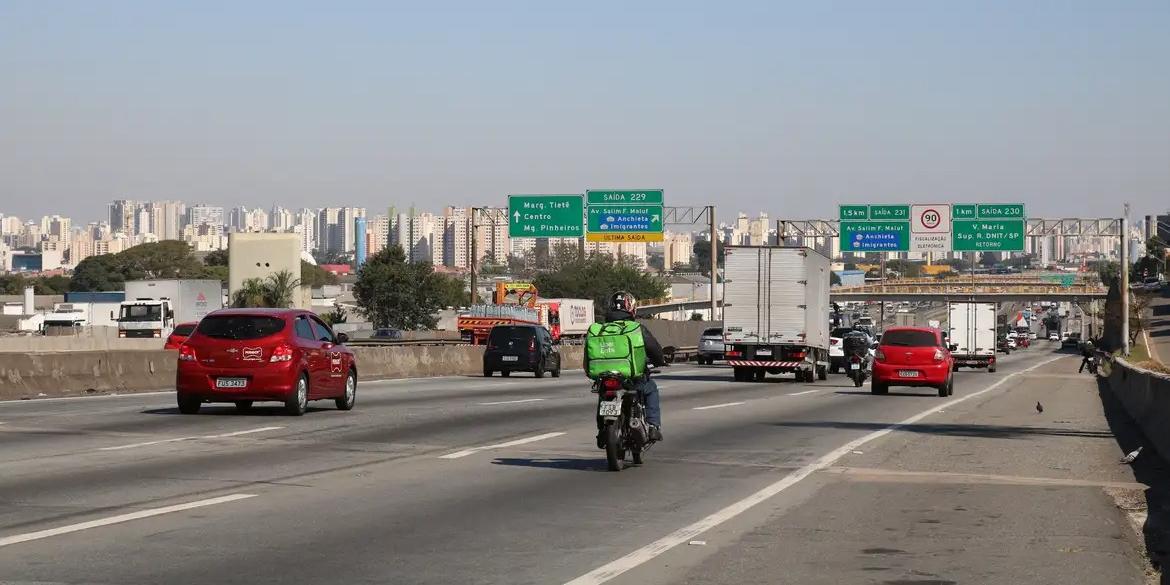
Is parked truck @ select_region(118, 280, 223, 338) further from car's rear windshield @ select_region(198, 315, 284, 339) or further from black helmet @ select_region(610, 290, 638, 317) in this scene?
black helmet @ select_region(610, 290, 638, 317)

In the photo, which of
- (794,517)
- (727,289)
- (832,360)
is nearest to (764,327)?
(727,289)

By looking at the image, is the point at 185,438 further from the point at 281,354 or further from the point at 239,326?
the point at 239,326

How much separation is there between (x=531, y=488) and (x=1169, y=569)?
5.84 meters

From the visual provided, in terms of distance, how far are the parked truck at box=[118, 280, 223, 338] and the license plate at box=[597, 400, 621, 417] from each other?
5982 centimetres

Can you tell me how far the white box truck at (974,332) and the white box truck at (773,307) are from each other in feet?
75.3

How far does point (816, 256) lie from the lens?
44219 millimetres

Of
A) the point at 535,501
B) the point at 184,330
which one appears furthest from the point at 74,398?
the point at 184,330

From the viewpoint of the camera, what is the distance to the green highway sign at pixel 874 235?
234 feet

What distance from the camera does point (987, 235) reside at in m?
70.4

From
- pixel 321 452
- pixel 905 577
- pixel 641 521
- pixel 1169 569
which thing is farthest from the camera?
pixel 321 452

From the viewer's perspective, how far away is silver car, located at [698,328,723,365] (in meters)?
67.2

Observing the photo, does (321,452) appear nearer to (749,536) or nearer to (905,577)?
(749,536)

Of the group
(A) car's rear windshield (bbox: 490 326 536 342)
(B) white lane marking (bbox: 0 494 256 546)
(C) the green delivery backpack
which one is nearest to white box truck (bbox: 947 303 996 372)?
(A) car's rear windshield (bbox: 490 326 536 342)

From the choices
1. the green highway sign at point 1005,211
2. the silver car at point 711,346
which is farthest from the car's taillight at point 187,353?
the green highway sign at point 1005,211
